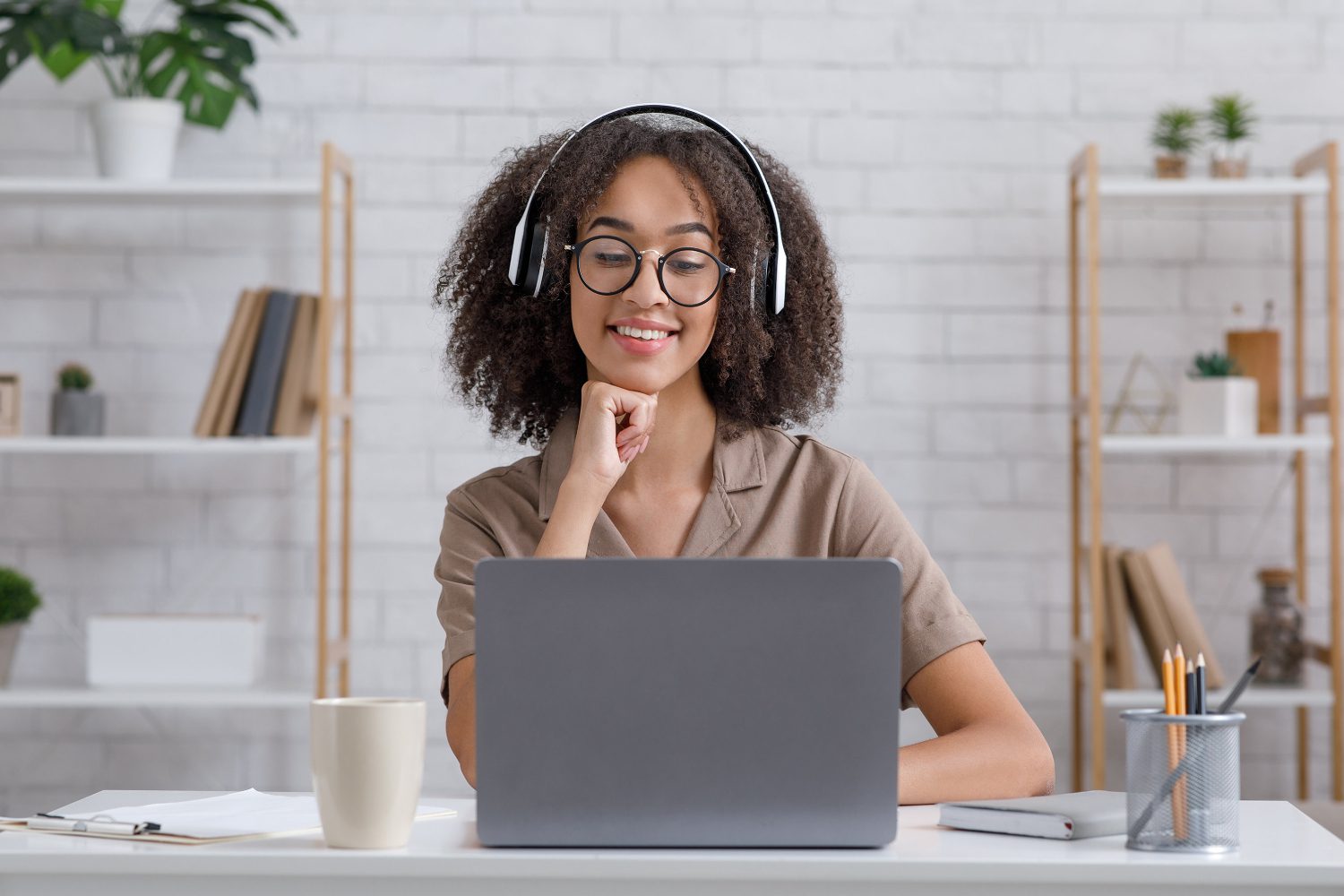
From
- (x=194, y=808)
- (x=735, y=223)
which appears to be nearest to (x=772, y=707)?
(x=194, y=808)

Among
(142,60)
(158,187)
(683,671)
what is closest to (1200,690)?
(683,671)

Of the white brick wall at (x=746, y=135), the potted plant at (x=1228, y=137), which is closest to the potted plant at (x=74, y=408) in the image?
the white brick wall at (x=746, y=135)

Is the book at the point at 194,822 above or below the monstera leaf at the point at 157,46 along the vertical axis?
below

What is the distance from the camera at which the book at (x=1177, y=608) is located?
2.64 m

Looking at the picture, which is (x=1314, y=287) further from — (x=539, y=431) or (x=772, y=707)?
(x=772, y=707)

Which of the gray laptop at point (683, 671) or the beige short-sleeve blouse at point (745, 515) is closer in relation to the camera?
the gray laptop at point (683, 671)

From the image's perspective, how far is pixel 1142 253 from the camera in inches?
114

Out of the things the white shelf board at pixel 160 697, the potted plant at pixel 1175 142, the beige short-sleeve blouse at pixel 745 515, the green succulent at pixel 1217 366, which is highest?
the potted plant at pixel 1175 142

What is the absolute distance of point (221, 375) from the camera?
2658 millimetres

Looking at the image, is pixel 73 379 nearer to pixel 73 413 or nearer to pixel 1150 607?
pixel 73 413

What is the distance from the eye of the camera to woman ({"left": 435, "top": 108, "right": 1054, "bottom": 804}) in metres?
1.41

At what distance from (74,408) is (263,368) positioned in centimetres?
37

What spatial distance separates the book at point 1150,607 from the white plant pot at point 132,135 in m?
1.96

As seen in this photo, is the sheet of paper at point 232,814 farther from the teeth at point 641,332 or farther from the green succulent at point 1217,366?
the green succulent at point 1217,366
